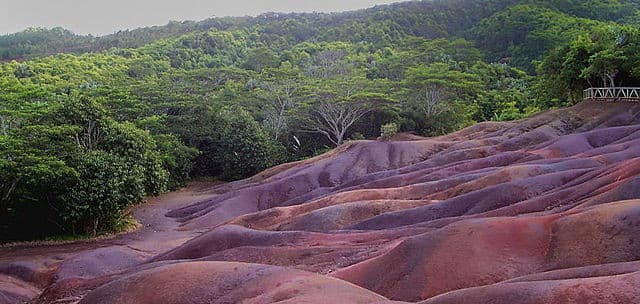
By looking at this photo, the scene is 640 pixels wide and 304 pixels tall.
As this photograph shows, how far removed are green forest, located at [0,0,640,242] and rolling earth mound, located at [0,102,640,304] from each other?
3.38 metres

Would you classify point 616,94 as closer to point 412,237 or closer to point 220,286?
point 412,237

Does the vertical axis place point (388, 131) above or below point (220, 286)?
below

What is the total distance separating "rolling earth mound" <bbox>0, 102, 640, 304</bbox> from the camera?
1199 cm

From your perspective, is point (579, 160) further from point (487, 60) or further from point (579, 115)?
point (487, 60)

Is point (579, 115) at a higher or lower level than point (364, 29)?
lower

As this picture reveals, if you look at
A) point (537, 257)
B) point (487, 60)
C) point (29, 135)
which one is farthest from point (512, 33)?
point (537, 257)

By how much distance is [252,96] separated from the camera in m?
67.6

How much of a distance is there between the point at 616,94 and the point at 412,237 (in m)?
34.6

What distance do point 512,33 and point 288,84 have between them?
161ft

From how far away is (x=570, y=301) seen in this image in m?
8.62

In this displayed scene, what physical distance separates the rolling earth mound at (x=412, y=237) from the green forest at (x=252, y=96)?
338 centimetres

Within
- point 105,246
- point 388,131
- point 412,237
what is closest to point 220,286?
point 412,237

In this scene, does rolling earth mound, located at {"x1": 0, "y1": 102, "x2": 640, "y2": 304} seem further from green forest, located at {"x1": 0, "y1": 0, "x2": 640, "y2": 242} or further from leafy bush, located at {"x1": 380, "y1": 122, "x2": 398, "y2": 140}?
green forest, located at {"x1": 0, "y1": 0, "x2": 640, "y2": 242}

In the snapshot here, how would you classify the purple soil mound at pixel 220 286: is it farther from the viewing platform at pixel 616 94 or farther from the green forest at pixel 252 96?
the viewing platform at pixel 616 94
